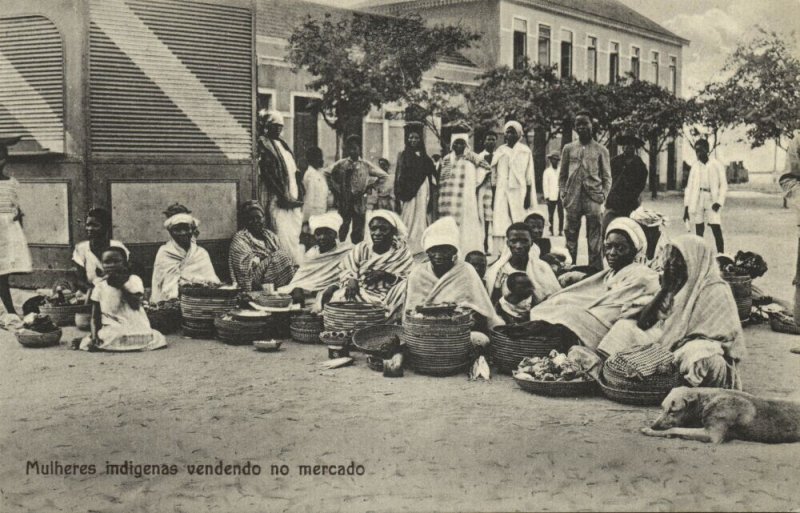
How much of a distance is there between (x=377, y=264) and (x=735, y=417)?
3423 millimetres

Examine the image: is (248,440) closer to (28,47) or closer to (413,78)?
(28,47)

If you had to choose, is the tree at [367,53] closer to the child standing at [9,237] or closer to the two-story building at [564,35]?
the two-story building at [564,35]

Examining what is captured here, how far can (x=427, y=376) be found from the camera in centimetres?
543

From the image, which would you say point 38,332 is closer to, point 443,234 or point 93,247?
point 93,247

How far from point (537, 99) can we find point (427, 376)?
14.7 meters

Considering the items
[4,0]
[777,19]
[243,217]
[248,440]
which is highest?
[4,0]

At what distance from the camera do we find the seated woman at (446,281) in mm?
5926

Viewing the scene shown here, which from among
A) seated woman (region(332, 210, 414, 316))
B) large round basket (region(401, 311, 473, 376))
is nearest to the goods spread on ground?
large round basket (region(401, 311, 473, 376))

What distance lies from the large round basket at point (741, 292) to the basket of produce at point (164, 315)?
4.56 m

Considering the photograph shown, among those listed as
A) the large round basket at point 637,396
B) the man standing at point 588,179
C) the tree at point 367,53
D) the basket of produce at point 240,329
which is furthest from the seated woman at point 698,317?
the tree at point 367,53

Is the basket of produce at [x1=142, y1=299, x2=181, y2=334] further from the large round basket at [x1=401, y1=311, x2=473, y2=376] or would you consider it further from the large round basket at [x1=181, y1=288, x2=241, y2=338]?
the large round basket at [x1=401, y1=311, x2=473, y2=376]

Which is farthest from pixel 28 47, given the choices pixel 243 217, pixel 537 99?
pixel 537 99

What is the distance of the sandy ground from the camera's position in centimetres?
348

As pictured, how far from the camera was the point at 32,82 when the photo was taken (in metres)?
8.12
